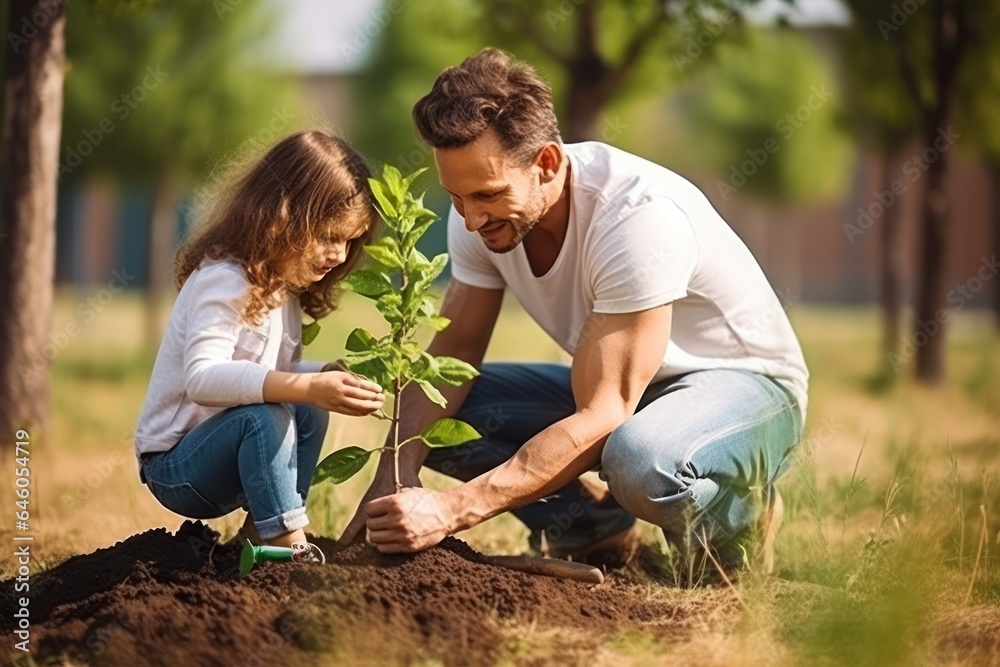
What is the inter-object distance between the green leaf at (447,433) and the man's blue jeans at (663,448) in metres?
0.41

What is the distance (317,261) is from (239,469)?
2.06 ft

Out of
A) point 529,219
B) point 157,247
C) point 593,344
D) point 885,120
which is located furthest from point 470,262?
point 157,247

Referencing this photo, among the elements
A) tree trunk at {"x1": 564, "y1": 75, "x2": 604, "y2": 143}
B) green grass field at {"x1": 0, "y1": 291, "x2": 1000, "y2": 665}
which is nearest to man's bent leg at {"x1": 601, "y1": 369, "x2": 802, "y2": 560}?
green grass field at {"x1": 0, "y1": 291, "x2": 1000, "y2": 665}

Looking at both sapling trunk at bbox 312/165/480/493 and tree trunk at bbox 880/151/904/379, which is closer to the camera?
sapling trunk at bbox 312/165/480/493

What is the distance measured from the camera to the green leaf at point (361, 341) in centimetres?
306

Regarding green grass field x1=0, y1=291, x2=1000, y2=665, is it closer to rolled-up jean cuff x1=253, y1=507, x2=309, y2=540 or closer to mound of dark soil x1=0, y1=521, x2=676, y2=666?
mound of dark soil x1=0, y1=521, x2=676, y2=666

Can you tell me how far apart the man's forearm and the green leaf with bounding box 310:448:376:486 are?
27 centimetres

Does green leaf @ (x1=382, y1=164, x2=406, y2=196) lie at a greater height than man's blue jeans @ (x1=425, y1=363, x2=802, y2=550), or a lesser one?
greater

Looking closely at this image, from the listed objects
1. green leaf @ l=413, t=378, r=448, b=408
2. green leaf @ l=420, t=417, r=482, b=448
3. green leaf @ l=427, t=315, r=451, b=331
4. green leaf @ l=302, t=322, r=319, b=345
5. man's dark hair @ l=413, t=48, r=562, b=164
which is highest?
man's dark hair @ l=413, t=48, r=562, b=164

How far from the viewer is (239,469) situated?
3.10 meters

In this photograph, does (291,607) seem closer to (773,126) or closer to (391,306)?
(391,306)

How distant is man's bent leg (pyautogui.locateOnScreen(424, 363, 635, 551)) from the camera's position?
12.6 ft

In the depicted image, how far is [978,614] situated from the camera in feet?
10.2

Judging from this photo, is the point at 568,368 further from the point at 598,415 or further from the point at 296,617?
the point at 296,617
